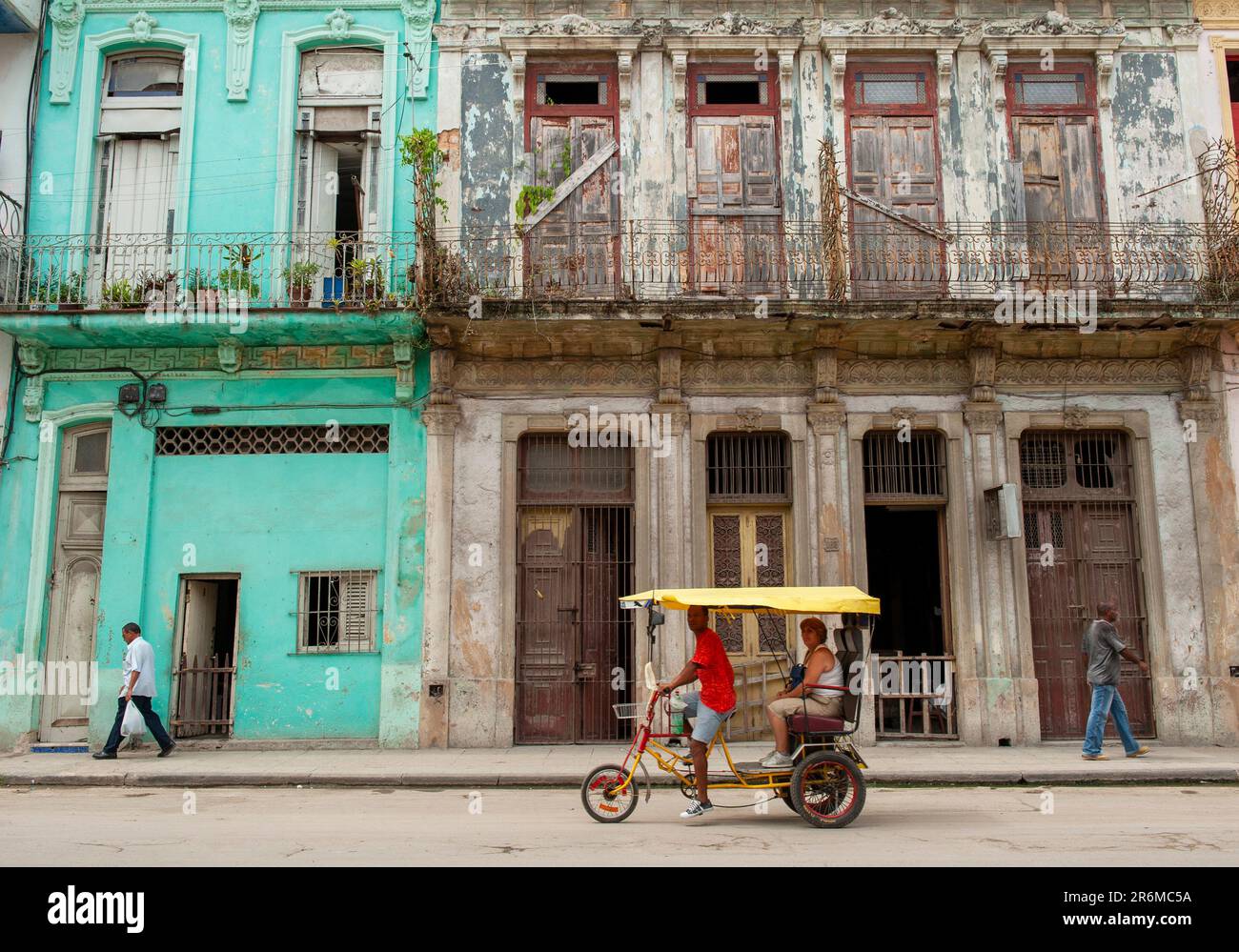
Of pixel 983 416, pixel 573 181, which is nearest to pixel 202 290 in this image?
pixel 573 181

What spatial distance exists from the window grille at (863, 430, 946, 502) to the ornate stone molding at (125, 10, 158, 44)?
10.6 m

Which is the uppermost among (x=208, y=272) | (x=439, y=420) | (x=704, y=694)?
(x=208, y=272)

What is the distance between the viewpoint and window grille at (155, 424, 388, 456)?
13.0 meters

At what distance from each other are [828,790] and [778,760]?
42 centimetres

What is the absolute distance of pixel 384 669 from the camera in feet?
40.7

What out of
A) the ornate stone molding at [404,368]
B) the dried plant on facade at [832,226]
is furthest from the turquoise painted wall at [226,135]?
the dried plant on facade at [832,226]

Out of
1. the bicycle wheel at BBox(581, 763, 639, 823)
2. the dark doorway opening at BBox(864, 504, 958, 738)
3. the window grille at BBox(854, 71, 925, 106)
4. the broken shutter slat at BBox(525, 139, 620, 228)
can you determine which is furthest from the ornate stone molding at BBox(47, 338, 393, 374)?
the window grille at BBox(854, 71, 925, 106)

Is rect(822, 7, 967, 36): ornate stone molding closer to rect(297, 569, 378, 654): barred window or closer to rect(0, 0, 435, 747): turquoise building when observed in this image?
rect(0, 0, 435, 747): turquoise building

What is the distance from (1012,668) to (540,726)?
5.68 m

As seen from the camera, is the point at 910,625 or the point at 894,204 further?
the point at 910,625

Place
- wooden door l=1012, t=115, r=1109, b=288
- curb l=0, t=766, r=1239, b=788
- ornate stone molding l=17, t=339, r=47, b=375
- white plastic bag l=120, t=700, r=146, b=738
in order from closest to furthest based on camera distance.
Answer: curb l=0, t=766, r=1239, b=788, white plastic bag l=120, t=700, r=146, b=738, ornate stone molding l=17, t=339, r=47, b=375, wooden door l=1012, t=115, r=1109, b=288

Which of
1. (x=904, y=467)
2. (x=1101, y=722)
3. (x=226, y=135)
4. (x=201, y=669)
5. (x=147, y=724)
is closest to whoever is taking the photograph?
(x=1101, y=722)

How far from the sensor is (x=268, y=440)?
1307 cm

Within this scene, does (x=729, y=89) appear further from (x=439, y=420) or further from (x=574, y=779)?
(x=574, y=779)
